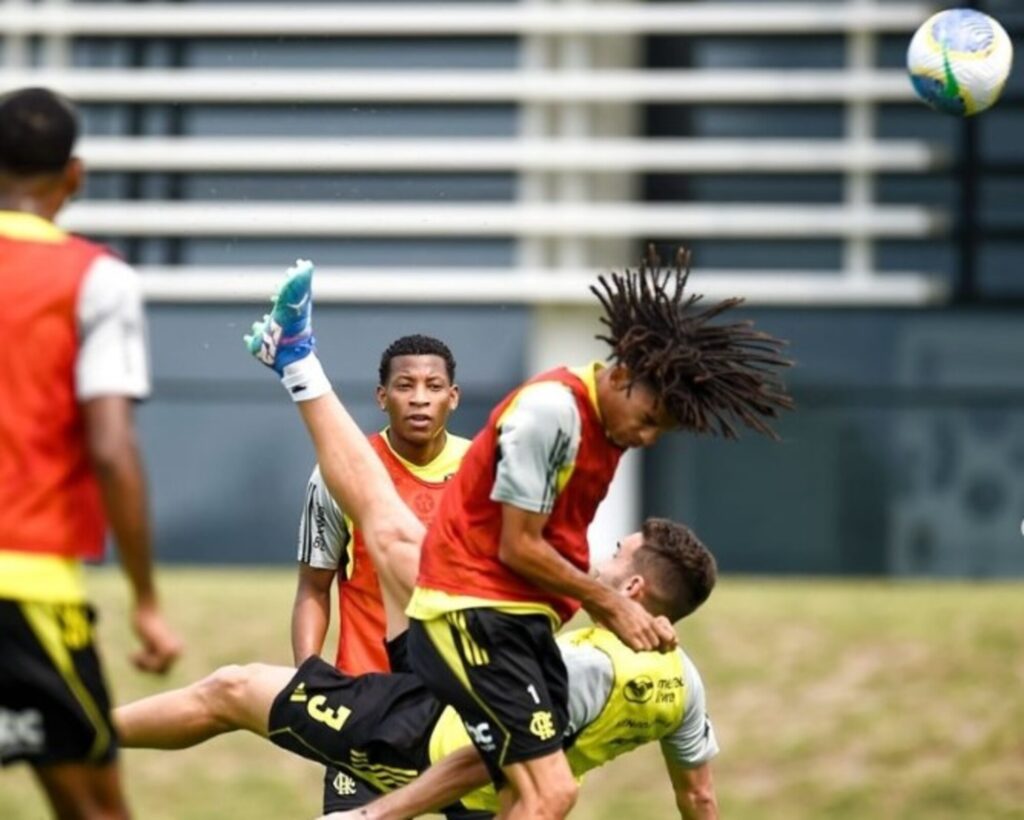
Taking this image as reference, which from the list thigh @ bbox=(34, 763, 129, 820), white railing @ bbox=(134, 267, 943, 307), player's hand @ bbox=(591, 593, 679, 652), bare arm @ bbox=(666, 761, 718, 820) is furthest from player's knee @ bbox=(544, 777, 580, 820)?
white railing @ bbox=(134, 267, 943, 307)

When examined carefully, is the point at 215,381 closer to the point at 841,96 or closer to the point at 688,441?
the point at 688,441

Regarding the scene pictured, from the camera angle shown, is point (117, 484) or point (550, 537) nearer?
point (117, 484)

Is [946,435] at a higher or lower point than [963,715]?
higher

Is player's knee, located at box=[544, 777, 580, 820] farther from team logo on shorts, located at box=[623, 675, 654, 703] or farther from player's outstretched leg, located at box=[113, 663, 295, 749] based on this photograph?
player's outstretched leg, located at box=[113, 663, 295, 749]

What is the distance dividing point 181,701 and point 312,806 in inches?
343

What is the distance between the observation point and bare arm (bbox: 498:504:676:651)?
6703 mm

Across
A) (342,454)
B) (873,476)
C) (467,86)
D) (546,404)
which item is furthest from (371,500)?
(467,86)

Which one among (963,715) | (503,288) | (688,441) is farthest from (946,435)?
(963,715)

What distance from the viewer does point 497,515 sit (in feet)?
22.5

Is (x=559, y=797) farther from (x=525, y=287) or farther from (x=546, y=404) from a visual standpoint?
(x=525, y=287)

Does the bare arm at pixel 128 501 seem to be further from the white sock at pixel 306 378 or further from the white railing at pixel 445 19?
the white railing at pixel 445 19

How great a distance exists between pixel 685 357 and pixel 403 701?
1.71 m

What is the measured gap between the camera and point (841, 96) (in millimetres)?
25500

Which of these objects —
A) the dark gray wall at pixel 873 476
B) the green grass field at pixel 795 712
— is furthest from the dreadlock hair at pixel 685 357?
the dark gray wall at pixel 873 476
